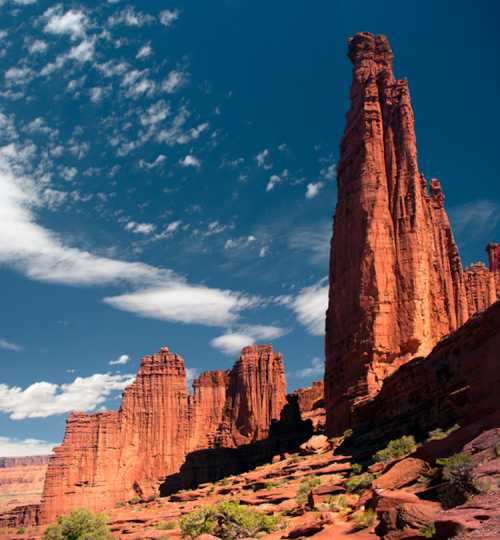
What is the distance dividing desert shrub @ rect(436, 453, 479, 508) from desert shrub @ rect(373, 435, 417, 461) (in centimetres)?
1336

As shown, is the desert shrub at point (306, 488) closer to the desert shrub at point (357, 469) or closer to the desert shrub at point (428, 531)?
the desert shrub at point (357, 469)

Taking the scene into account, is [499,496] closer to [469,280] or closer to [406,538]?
[406,538]

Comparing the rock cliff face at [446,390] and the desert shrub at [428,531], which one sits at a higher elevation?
the rock cliff face at [446,390]

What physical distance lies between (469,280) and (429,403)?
39990 millimetres

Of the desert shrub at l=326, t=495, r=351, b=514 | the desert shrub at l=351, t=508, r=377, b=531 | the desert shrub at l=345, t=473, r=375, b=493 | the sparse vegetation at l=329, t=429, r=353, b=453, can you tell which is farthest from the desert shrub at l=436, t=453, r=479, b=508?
the sparse vegetation at l=329, t=429, r=353, b=453

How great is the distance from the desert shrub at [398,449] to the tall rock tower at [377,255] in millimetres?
12336

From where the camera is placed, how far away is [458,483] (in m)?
13.4

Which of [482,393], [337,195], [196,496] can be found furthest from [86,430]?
[482,393]

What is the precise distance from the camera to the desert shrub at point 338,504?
20598mm

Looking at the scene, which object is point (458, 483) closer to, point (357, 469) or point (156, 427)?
point (357, 469)

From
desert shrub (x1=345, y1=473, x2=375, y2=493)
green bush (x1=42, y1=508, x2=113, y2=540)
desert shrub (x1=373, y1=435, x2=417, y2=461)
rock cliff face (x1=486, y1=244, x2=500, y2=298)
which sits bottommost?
green bush (x1=42, y1=508, x2=113, y2=540)

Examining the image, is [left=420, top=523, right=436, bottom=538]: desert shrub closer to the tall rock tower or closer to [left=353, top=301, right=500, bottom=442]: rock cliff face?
[left=353, top=301, right=500, bottom=442]: rock cliff face

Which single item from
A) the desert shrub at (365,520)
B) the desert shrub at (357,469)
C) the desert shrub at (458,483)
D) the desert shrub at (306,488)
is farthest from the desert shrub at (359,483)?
the desert shrub at (458,483)

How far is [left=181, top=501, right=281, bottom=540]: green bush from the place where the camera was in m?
22.4
